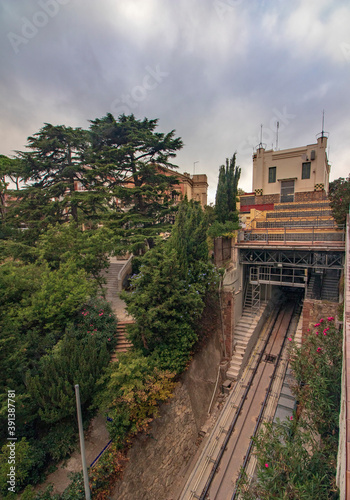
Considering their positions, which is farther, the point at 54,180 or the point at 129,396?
the point at 54,180

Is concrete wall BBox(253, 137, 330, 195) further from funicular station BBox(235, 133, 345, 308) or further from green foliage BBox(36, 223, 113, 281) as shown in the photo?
green foliage BBox(36, 223, 113, 281)

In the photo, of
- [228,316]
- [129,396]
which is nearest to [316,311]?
[228,316]

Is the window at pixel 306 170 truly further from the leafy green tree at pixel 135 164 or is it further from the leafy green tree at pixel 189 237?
the leafy green tree at pixel 189 237

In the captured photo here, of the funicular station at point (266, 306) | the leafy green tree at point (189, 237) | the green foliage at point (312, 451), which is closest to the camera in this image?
the green foliage at point (312, 451)

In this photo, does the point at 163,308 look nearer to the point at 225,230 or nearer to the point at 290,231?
the point at 225,230

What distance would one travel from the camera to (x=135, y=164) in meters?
17.4

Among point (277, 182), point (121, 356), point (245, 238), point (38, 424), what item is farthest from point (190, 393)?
point (277, 182)

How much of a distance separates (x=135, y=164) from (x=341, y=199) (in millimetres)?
14011

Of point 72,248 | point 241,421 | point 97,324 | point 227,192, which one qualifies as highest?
point 227,192

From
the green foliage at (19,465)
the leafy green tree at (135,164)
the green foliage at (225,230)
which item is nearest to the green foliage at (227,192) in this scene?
the green foliage at (225,230)

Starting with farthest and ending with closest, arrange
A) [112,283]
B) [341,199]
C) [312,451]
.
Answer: [112,283]
[341,199]
[312,451]

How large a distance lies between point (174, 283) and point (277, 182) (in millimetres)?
22798

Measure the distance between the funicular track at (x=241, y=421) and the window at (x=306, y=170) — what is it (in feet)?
57.2

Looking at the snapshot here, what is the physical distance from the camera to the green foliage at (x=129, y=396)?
27.4 ft
